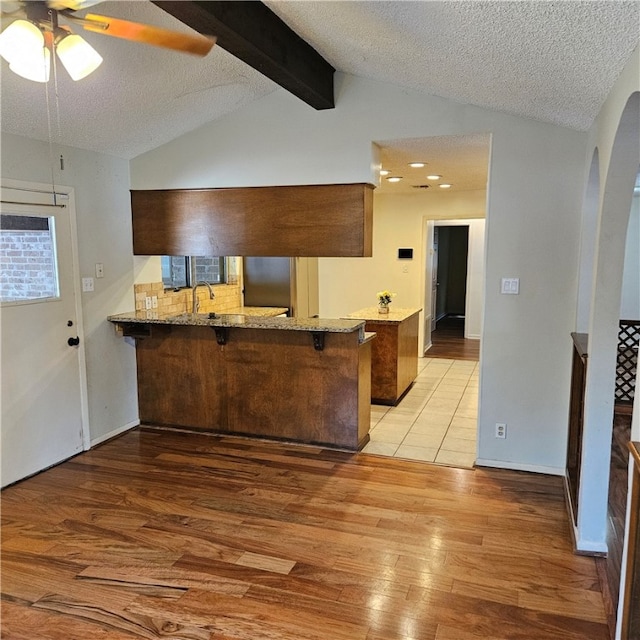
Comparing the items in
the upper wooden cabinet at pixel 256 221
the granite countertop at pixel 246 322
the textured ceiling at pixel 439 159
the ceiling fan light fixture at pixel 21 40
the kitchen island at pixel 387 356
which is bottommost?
the kitchen island at pixel 387 356

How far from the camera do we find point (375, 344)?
16.7ft

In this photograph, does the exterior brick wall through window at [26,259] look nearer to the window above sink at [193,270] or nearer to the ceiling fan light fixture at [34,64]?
the window above sink at [193,270]

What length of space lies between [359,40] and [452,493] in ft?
8.96

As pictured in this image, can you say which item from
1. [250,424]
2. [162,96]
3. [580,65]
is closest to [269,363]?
[250,424]

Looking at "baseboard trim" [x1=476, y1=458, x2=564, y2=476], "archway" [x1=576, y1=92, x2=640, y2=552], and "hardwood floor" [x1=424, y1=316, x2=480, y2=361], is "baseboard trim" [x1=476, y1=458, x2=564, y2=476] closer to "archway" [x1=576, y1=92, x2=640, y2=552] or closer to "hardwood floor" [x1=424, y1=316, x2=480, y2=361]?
"archway" [x1=576, y1=92, x2=640, y2=552]

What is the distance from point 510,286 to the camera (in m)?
3.50

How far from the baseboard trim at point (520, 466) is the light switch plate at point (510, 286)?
120 centimetres

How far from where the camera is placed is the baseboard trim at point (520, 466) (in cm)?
354

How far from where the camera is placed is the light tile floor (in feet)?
12.9

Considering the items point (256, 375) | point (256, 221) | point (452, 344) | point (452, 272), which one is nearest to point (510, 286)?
point (256, 221)

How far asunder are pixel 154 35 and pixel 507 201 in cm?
252

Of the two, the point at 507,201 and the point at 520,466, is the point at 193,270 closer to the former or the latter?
the point at 507,201

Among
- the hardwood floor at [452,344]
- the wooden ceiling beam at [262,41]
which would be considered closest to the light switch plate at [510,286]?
the wooden ceiling beam at [262,41]

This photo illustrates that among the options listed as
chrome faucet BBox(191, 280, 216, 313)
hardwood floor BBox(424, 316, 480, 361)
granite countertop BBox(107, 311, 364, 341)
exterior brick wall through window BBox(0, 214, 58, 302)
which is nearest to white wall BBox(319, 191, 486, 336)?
hardwood floor BBox(424, 316, 480, 361)
